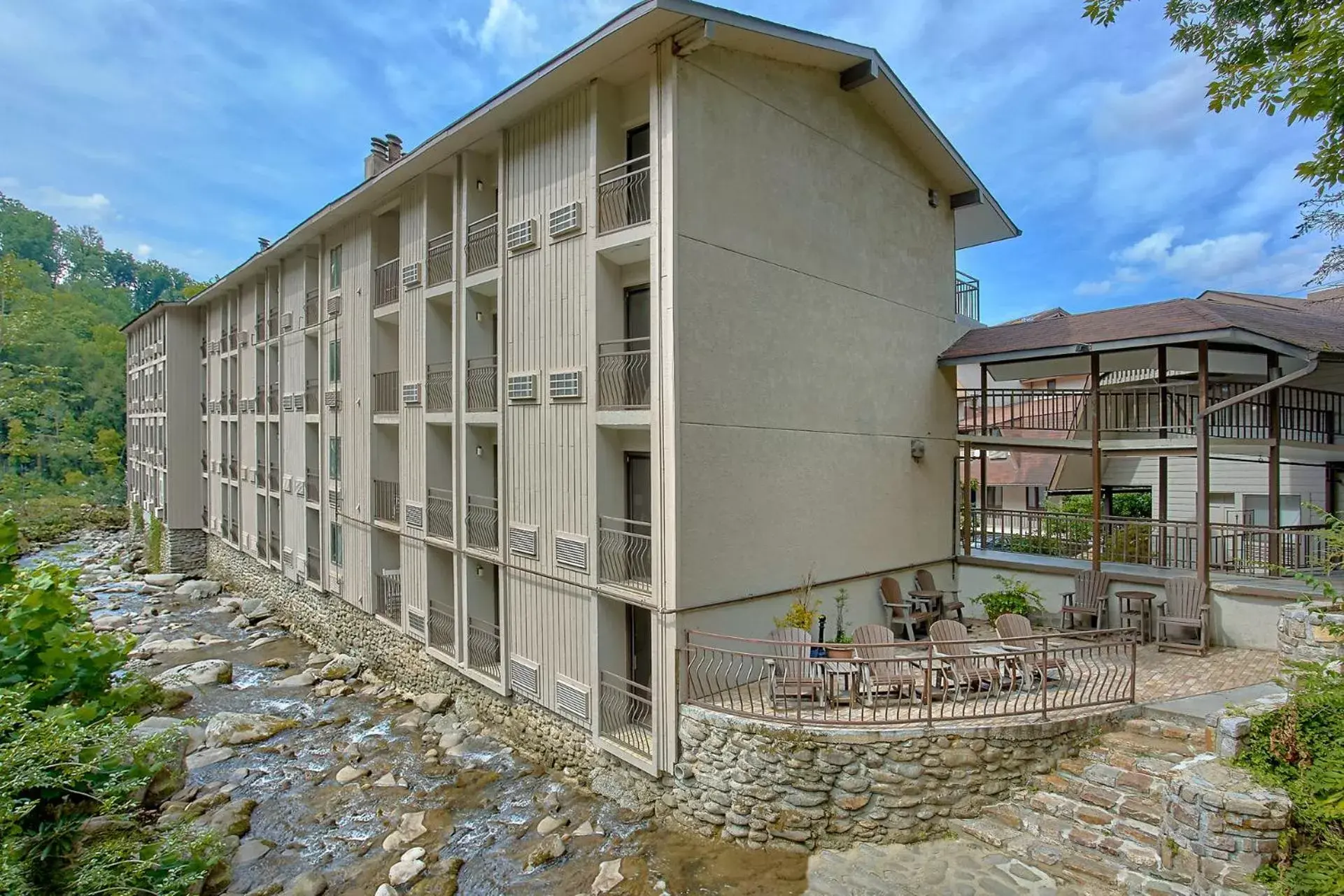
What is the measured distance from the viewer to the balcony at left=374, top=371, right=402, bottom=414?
15156mm

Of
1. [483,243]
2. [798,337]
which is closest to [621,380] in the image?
[798,337]

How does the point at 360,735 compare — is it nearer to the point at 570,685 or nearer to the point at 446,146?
the point at 570,685

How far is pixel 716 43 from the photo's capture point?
9375mm

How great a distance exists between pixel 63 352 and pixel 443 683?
3234cm

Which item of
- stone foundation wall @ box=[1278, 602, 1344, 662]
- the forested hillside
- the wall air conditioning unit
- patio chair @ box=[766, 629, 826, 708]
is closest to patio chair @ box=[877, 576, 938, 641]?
patio chair @ box=[766, 629, 826, 708]

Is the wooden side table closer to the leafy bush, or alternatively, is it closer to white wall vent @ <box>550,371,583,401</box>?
the leafy bush

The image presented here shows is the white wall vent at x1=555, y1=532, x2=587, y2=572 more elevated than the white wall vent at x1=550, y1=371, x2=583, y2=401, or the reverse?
the white wall vent at x1=550, y1=371, x2=583, y2=401

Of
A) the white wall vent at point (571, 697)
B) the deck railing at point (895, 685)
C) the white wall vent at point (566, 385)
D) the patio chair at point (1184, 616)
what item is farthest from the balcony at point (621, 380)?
the patio chair at point (1184, 616)

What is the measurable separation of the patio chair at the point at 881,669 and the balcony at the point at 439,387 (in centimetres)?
916

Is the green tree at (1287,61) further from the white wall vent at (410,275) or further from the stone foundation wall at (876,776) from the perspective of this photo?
the white wall vent at (410,275)

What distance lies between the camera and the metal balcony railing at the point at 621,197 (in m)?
9.52

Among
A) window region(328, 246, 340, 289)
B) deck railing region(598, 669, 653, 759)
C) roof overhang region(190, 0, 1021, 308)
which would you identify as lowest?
deck railing region(598, 669, 653, 759)

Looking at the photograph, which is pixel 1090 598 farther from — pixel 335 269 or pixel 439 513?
pixel 335 269

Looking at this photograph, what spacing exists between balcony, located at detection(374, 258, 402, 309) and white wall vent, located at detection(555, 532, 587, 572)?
8.04 metres
